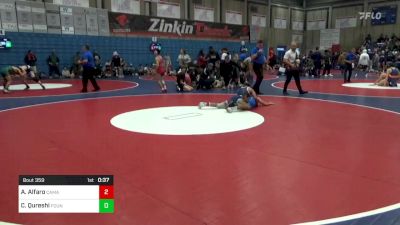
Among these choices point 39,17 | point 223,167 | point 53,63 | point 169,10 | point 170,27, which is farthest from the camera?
point 169,10

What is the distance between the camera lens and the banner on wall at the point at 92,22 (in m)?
20.8

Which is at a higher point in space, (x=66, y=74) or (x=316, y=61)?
(x=316, y=61)

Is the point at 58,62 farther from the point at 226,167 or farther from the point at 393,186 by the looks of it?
the point at 393,186

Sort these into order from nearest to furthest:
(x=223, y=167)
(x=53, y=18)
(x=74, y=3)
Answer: (x=223, y=167) → (x=53, y=18) → (x=74, y=3)

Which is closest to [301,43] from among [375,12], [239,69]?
[375,12]

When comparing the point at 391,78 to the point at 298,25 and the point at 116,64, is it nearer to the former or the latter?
the point at 116,64

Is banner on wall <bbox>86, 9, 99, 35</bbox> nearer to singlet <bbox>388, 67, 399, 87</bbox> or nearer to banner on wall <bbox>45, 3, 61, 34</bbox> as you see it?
banner on wall <bbox>45, 3, 61, 34</bbox>

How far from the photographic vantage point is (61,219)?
284 cm

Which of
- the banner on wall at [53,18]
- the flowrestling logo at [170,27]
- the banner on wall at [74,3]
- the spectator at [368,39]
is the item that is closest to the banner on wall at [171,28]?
the flowrestling logo at [170,27]

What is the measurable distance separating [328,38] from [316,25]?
235cm

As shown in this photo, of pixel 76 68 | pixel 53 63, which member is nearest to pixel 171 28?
pixel 76 68

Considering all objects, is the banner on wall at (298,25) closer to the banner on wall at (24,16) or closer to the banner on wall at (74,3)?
the banner on wall at (74,3)

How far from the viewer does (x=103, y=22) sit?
2148 centimetres

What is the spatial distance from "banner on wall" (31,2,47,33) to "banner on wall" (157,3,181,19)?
8.69 meters
